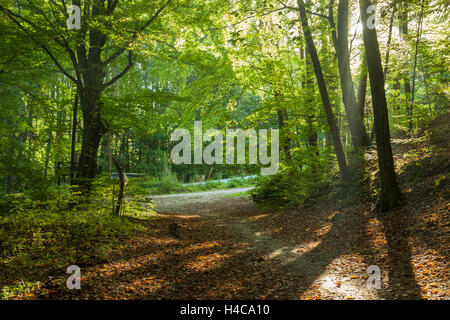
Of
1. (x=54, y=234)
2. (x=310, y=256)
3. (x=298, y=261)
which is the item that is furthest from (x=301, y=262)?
(x=54, y=234)

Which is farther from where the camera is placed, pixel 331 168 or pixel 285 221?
pixel 331 168

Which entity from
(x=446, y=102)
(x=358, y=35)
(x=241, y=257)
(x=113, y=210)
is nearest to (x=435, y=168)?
(x=446, y=102)

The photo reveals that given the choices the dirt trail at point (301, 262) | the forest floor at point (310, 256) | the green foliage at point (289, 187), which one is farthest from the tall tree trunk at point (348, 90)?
the dirt trail at point (301, 262)

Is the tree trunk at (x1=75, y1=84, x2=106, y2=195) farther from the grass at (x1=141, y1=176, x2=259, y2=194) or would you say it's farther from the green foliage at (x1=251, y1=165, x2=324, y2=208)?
the grass at (x1=141, y1=176, x2=259, y2=194)

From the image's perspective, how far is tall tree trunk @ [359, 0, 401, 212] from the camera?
6.73 metres

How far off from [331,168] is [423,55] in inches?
180

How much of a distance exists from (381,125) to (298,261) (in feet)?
12.5

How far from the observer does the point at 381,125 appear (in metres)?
6.82

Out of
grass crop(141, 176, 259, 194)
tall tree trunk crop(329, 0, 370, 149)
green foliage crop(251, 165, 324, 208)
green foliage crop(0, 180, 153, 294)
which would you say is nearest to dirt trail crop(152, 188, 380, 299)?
green foliage crop(251, 165, 324, 208)

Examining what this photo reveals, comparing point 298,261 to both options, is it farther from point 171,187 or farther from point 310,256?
point 171,187

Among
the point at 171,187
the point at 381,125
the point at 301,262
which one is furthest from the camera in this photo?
the point at 171,187

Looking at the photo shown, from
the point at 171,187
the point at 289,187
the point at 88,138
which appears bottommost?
the point at 171,187
